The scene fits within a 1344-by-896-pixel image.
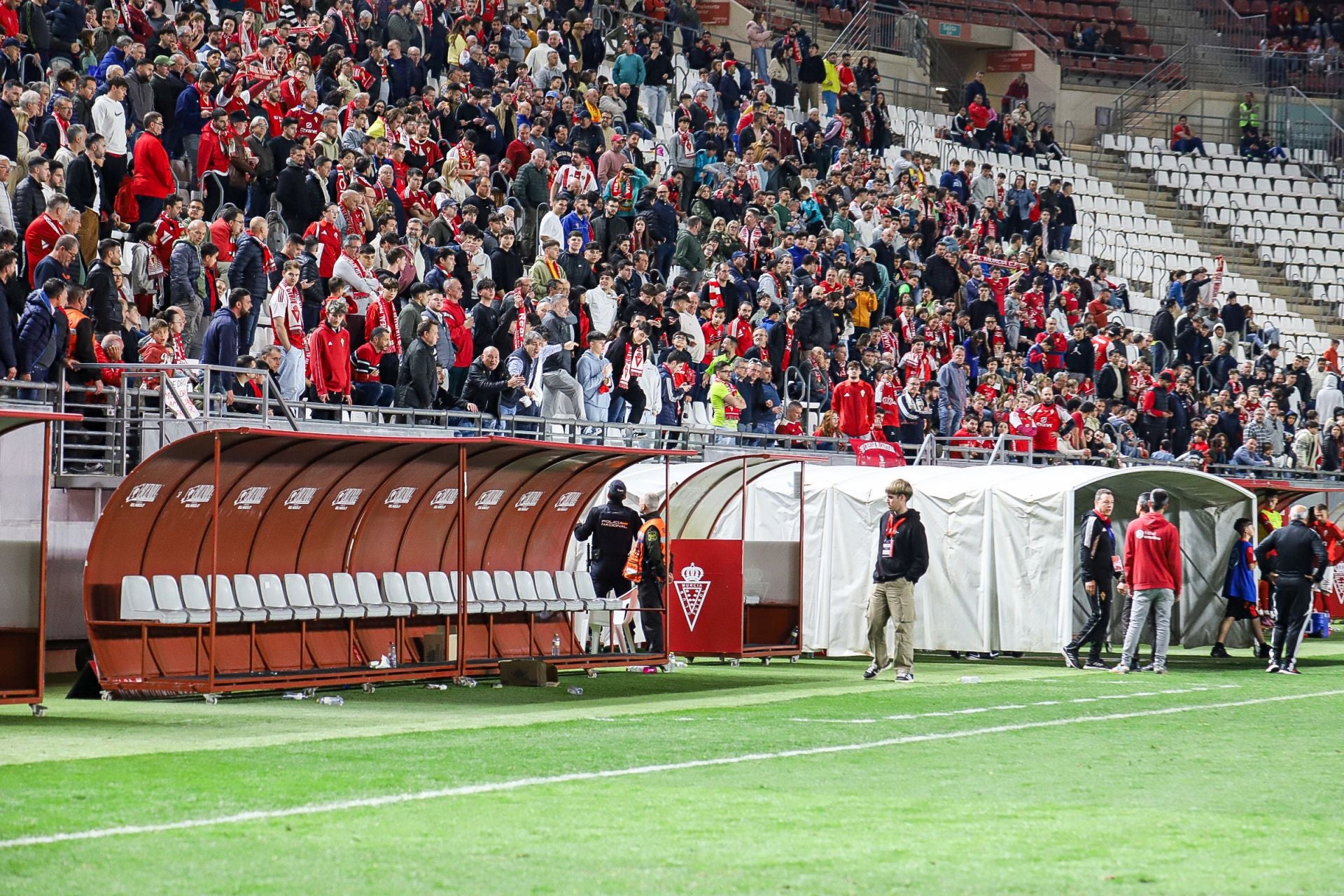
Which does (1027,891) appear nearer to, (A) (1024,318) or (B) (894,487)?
(B) (894,487)

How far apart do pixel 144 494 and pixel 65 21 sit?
28.9 ft

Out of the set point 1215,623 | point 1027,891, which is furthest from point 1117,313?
point 1027,891

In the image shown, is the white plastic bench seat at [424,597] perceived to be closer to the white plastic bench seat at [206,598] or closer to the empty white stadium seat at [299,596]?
the empty white stadium seat at [299,596]

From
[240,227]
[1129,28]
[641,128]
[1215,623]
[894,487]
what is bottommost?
[1215,623]

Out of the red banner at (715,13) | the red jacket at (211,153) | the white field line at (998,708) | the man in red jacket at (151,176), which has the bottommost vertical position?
the white field line at (998,708)

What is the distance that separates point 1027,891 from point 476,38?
23872mm

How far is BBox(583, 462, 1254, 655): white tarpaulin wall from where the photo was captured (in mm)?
24188

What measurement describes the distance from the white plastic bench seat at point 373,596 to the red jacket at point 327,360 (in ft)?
8.21

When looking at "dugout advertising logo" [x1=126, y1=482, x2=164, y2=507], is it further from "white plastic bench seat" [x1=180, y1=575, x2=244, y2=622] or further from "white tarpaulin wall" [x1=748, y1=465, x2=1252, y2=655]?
"white tarpaulin wall" [x1=748, y1=465, x2=1252, y2=655]

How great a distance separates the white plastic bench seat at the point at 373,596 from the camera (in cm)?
1934

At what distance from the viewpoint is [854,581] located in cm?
2491

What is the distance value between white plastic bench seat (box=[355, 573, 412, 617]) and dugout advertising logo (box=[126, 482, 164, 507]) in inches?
101

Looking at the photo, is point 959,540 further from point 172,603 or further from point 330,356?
point 172,603

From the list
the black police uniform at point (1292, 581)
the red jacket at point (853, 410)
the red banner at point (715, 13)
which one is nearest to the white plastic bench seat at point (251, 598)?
the black police uniform at point (1292, 581)
